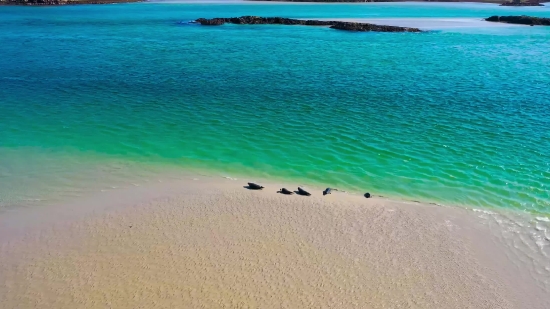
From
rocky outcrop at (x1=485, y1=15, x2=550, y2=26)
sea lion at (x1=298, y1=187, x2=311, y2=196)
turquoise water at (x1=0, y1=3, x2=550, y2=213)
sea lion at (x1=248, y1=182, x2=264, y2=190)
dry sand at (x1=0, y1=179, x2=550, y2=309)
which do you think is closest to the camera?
dry sand at (x1=0, y1=179, x2=550, y2=309)

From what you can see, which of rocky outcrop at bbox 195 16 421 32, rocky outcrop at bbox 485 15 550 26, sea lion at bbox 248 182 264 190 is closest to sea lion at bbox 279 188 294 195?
sea lion at bbox 248 182 264 190

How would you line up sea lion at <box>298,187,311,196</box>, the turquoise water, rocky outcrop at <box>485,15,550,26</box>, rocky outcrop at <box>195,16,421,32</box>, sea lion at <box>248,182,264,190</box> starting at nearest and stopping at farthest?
sea lion at <box>298,187,311,196</box> < sea lion at <box>248,182,264,190</box> < the turquoise water < rocky outcrop at <box>195,16,421,32</box> < rocky outcrop at <box>485,15,550,26</box>

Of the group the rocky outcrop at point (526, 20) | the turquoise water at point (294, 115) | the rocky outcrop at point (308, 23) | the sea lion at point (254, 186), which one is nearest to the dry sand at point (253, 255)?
the sea lion at point (254, 186)

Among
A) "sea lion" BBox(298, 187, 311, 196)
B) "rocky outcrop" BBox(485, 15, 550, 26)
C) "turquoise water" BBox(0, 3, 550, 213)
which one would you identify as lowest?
"sea lion" BBox(298, 187, 311, 196)

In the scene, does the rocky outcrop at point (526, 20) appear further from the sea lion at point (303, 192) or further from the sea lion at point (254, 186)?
the sea lion at point (254, 186)

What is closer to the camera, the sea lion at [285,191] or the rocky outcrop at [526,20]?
the sea lion at [285,191]

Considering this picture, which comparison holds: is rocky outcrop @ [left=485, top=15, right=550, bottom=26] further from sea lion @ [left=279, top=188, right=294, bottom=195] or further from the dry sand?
sea lion @ [left=279, top=188, right=294, bottom=195]

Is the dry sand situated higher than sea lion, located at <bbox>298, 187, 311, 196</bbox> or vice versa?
sea lion, located at <bbox>298, 187, 311, 196</bbox>

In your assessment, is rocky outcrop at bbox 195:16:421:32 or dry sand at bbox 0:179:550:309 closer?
dry sand at bbox 0:179:550:309
